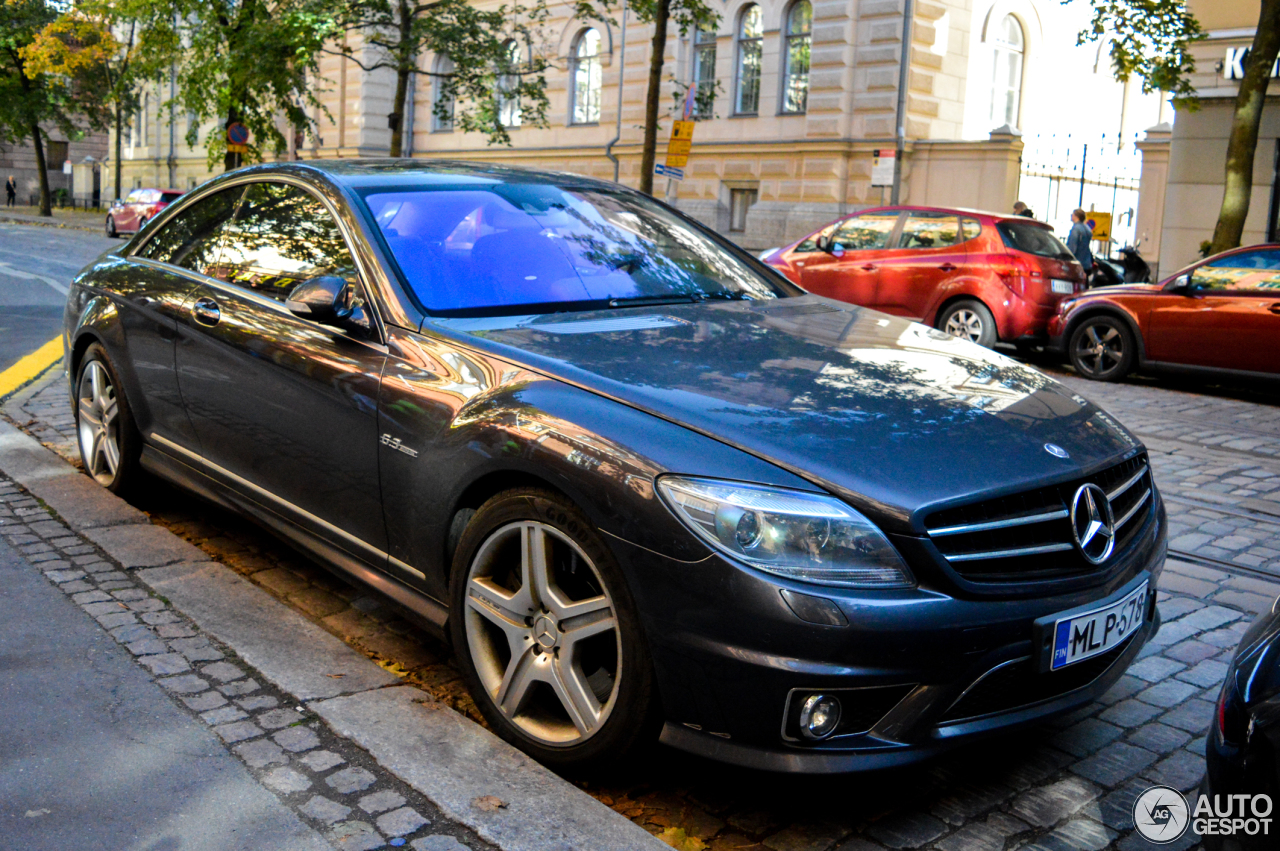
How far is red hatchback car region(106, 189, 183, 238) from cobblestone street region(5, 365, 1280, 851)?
101ft

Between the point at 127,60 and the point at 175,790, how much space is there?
44799 mm

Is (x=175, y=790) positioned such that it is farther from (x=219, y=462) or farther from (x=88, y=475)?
(x=88, y=475)

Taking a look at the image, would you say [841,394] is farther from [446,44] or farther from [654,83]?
[446,44]

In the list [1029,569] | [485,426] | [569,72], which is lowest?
[1029,569]

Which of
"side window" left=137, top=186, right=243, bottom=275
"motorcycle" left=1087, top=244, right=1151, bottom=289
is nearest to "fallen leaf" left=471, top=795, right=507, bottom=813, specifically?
"side window" left=137, top=186, right=243, bottom=275

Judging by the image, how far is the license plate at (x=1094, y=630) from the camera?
9.04ft

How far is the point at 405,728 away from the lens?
3.14m

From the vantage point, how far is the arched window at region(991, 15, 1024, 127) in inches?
1063

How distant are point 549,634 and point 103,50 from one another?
42358 millimetres

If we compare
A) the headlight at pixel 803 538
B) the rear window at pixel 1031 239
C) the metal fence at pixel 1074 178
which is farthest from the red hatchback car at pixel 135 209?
the headlight at pixel 803 538

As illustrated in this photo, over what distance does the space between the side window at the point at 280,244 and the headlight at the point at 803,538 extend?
1727mm

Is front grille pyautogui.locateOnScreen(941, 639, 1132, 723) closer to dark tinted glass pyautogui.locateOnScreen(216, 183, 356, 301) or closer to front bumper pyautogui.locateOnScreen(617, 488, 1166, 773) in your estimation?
front bumper pyautogui.locateOnScreen(617, 488, 1166, 773)

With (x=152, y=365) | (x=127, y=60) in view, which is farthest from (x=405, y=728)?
(x=127, y=60)
